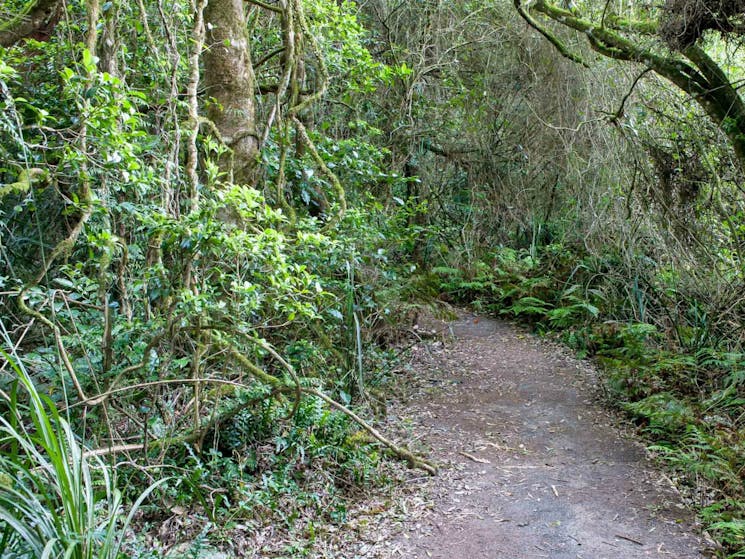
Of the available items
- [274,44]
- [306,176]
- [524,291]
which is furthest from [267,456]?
[524,291]

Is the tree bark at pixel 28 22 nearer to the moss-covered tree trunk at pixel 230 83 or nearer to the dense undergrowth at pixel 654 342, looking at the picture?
the moss-covered tree trunk at pixel 230 83

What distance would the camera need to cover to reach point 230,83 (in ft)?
16.4

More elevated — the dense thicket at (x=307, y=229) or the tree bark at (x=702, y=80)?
→ the tree bark at (x=702, y=80)

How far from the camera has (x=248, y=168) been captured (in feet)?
16.5

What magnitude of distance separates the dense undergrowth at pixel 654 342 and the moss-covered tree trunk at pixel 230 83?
4096 millimetres

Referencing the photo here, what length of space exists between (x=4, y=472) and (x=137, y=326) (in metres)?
1.40

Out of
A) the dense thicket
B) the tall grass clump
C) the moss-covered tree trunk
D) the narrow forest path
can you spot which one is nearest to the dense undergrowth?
the dense thicket

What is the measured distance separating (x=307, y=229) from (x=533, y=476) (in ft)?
8.70

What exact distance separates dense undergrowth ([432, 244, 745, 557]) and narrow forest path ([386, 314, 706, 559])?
0.25m

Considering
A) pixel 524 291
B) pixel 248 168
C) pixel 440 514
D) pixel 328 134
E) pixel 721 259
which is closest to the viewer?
pixel 440 514

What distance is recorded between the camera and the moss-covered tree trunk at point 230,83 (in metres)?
4.93

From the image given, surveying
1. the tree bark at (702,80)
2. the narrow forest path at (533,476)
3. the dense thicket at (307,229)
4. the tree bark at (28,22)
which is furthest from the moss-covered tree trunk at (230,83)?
the tree bark at (702,80)

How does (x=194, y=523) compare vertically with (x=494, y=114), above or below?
below

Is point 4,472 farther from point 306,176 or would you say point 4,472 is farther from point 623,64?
point 623,64
